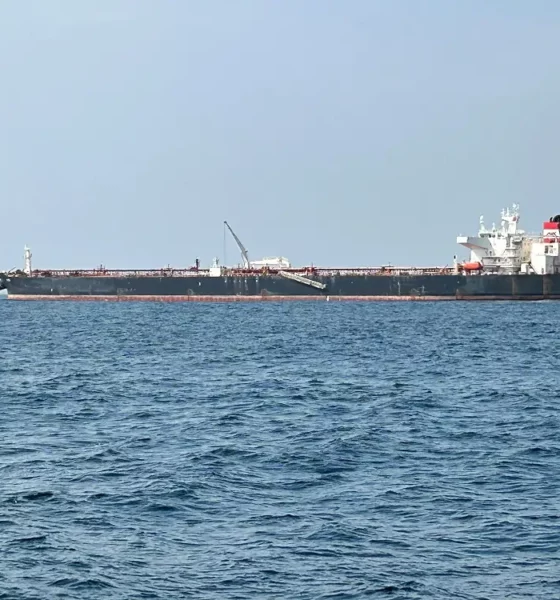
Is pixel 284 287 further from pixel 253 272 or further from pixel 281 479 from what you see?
pixel 281 479

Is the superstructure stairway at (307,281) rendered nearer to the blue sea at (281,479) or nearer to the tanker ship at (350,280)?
the tanker ship at (350,280)

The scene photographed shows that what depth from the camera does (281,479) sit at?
21.4 meters

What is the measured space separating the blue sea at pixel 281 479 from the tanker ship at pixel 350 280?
49345 mm

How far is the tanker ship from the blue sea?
49.3m

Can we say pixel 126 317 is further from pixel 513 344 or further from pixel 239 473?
pixel 239 473

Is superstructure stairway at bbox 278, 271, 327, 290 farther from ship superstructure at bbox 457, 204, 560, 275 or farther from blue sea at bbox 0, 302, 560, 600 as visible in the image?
blue sea at bbox 0, 302, 560, 600

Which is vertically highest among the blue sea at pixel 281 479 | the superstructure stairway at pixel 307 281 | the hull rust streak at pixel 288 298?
the superstructure stairway at pixel 307 281

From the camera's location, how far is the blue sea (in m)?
15.7

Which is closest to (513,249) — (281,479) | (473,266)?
(473,266)

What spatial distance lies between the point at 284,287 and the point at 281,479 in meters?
80.7

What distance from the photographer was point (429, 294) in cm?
9700

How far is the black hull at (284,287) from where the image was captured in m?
94.0

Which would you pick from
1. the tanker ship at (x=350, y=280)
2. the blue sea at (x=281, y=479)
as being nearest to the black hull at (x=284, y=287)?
the tanker ship at (x=350, y=280)

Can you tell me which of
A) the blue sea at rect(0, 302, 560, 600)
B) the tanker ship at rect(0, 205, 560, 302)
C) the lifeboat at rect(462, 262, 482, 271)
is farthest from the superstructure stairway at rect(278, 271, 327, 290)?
the blue sea at rect(0, 302, 560, 600)
